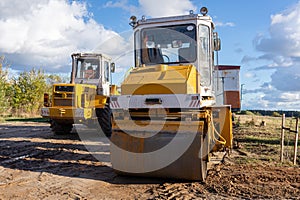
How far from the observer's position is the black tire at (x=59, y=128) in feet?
39.7

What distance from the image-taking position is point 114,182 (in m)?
5.82

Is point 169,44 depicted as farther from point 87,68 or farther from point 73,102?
point 87,68

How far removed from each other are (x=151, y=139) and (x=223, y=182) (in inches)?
62.2

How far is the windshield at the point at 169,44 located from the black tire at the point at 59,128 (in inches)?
249

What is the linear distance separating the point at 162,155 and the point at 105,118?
6.27 meters

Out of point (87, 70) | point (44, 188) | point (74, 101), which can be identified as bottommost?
point (44, 188)

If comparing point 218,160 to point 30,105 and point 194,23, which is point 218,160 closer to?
point 194,23

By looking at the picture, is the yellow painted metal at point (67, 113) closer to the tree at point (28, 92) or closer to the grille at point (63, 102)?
the grille at point (63, 102)

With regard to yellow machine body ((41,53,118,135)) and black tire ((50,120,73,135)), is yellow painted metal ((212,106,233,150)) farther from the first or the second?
black tire ((50,120,73,135))

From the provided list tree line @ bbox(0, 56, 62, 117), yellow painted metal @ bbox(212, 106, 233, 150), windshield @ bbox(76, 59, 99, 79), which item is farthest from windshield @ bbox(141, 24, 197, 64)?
tree line @ bbox(0, 56, 62, 117)

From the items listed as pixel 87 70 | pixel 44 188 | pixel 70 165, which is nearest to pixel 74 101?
→ pixel 87 70

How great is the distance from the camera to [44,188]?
5457 mm

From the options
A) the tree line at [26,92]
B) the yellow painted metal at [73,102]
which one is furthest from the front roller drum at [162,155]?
the tree line at [26,92]

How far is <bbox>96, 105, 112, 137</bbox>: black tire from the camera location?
11.5 metres
